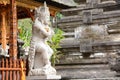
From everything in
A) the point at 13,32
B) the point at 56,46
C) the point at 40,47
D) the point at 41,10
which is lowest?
the point at 56,46

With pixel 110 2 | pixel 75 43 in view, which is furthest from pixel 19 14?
pixel 110 2

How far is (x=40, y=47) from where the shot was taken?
10.1m

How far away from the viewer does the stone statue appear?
1009 centimetres

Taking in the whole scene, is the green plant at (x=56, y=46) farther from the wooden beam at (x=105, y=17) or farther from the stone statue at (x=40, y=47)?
the stone statue at (x=40, y=47)

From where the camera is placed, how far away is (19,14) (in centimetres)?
1455

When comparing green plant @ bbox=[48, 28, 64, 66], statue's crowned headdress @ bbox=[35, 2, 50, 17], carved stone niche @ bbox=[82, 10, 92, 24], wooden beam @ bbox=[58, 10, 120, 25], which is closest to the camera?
statue's crowned headdress @ bbox=[35, 2, 50, 17]

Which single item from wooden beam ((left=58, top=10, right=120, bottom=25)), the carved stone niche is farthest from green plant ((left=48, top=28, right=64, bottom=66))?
the carved stone niche

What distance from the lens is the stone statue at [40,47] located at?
33.1 ft

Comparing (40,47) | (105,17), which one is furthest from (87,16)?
(40,47)

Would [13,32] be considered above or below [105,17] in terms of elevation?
below

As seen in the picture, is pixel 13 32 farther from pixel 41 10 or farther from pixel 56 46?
pixel 56 46

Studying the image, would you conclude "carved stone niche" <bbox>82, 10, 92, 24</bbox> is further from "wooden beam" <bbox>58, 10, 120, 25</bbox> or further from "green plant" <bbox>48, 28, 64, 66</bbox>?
"green plant" <bbox>48, 28, 64, 66</bbox>

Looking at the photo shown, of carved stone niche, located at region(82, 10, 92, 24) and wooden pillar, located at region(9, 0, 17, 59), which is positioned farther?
carved stone niche, located at region(82, 10, 92, 24)

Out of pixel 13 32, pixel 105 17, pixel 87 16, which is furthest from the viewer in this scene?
pixel 87 16
